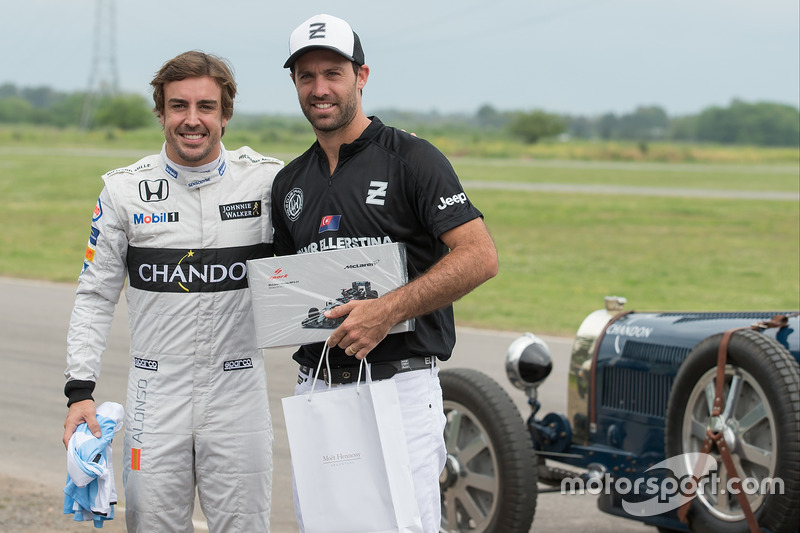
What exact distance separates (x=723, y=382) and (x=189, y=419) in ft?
7.11

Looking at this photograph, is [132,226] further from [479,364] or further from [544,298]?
[544,298]

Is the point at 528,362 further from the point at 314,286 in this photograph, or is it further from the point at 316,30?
the point at 316,30

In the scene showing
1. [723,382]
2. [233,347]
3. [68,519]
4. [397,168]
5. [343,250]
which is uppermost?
[397,168]

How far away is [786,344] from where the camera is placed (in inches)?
171

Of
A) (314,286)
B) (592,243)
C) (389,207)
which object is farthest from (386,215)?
(592,243)

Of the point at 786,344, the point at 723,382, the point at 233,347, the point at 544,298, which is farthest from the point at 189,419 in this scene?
the point at 544,298

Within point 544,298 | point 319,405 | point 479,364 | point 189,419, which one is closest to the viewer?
point 319,405

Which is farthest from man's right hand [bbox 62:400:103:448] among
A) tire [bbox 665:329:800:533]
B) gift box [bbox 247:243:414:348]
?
tire [bbox 665:329:800:533]

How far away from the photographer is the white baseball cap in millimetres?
3240

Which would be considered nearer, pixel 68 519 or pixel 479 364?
pixel 68 519

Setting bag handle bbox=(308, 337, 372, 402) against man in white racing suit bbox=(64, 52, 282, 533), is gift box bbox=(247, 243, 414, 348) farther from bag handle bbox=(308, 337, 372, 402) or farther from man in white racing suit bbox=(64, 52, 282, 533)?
man in white racing suit bbox=(64, 52, 282, 533)

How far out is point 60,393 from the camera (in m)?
8.80

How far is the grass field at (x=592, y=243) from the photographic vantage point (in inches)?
579

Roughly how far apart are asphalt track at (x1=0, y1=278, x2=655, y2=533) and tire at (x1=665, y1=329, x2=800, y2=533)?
4.41ft
